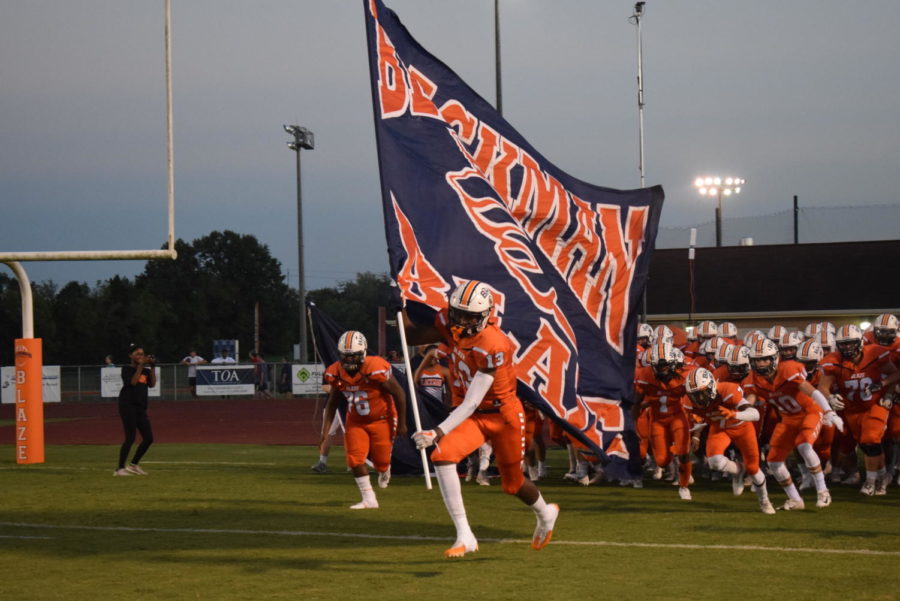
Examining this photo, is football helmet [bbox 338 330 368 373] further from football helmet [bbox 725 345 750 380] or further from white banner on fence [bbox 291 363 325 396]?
white banner on fence [bbox 291 363 325 396]

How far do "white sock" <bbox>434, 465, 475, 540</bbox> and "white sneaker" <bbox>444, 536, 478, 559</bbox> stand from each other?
0.04 meters

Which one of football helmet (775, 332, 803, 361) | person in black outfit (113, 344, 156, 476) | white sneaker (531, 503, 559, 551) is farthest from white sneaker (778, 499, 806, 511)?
person in black outfit (113, 344, 156, 476)

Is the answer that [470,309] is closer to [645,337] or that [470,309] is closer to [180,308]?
[645,337]

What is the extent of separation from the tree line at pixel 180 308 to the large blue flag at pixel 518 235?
→ 46209mm

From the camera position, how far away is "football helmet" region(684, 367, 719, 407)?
38.2 feet

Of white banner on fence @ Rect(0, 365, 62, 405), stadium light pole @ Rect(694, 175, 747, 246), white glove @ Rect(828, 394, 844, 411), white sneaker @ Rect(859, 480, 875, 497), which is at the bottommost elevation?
white banner on fence @ Rect(0, 365, 62, 405)

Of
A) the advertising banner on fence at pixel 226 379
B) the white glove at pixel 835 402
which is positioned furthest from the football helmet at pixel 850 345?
the advertising banner on fence at pixel 226 379

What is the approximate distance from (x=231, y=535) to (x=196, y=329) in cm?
7454

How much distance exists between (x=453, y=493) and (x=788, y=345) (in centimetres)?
715

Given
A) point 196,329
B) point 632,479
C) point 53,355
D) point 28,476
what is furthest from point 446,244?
point 196,329

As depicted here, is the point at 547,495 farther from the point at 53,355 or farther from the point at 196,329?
the point at 196,329

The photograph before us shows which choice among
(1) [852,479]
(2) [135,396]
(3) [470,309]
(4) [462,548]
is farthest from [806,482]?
(2) [135,396]

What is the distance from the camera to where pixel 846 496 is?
12.9 meters

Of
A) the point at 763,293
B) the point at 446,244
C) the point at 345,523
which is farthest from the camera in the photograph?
the point at 763,293
